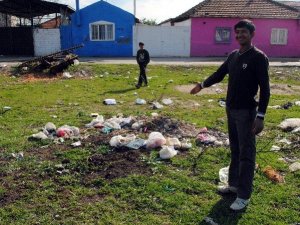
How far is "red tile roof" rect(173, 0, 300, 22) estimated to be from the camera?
27.0m

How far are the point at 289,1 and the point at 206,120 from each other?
37.6 meters

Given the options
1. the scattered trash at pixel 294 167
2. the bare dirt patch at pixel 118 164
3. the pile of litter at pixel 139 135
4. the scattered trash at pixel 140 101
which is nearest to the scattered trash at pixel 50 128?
the pile of litter at pixel 139 135

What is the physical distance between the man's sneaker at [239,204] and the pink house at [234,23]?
77.7 ft

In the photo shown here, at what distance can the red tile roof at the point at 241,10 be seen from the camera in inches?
1064

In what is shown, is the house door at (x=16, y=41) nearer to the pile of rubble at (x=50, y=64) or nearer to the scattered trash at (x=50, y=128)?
the pile of rubble at (x=50, y=64)

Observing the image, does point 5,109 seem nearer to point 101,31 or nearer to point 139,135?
point 139,135

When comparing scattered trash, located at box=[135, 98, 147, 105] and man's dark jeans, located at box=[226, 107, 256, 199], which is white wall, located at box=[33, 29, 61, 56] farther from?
man's dark jeans, located at box=[226, 107, 256, 199]

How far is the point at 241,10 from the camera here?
27.7 m

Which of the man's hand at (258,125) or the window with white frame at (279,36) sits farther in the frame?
the window with white frame at (279,36)

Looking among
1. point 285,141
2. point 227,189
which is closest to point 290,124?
point 285,141

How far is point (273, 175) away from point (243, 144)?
1.18 metres

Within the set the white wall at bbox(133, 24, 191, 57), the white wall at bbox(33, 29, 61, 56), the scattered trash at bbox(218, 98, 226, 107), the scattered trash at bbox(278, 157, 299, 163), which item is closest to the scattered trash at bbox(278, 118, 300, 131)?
the scattered trash at bbox(278, 157, 299, 163)

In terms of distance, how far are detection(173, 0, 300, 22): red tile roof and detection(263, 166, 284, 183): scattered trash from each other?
75.1 ft

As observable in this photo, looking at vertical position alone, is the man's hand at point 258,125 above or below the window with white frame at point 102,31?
below
